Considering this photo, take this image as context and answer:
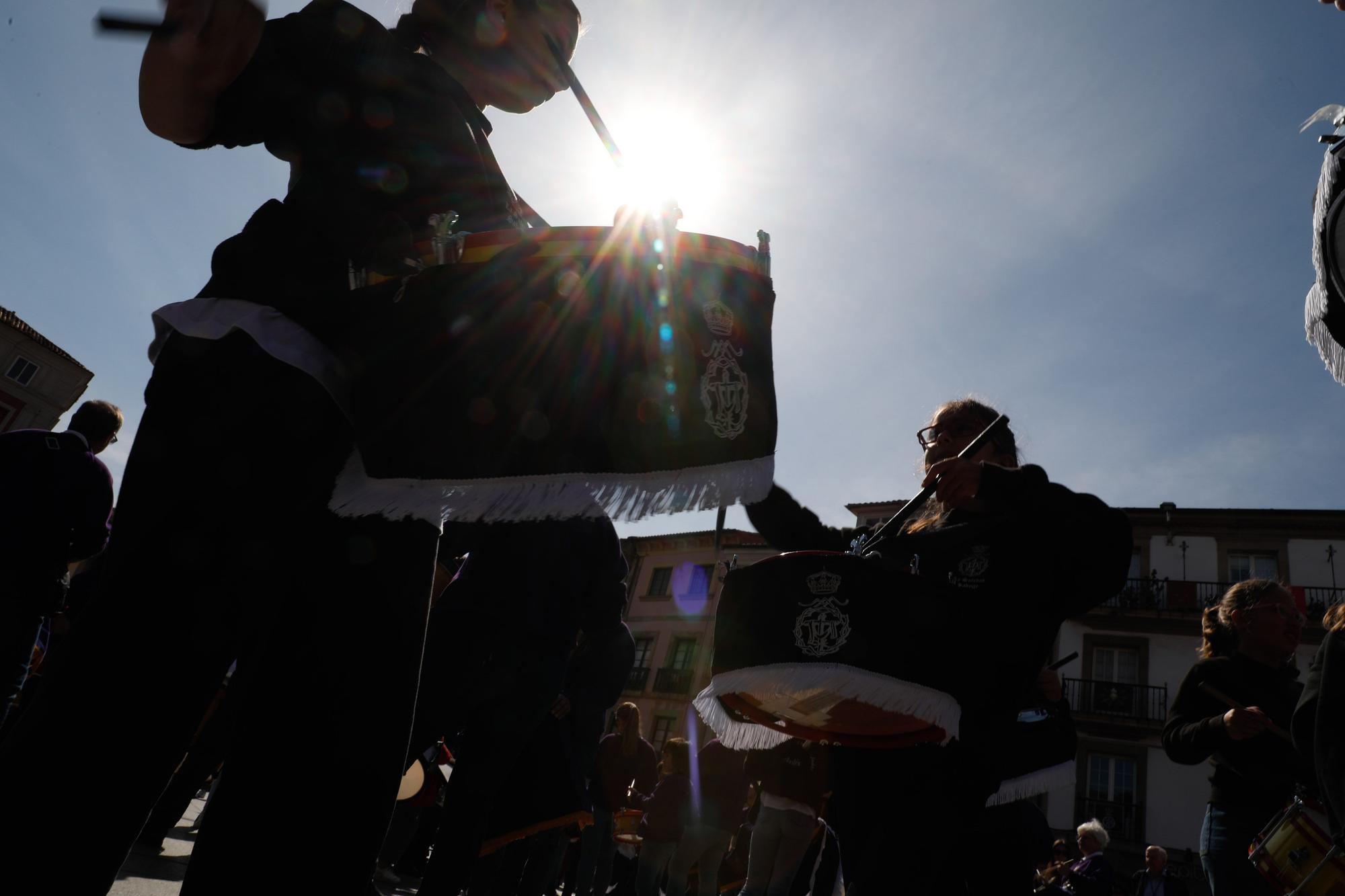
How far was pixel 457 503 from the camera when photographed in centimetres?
99

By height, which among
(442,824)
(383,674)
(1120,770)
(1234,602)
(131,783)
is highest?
(1120,770)

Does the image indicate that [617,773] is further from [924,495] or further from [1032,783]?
[924,495]

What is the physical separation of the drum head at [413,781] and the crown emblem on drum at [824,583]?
104 inches

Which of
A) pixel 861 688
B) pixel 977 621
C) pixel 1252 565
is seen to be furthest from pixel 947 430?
pixel 1252 565

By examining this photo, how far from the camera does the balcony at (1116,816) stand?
22.0 metres

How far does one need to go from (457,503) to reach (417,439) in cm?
9

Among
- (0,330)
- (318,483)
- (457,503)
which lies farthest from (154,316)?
(0,330)

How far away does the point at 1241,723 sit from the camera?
3322mm

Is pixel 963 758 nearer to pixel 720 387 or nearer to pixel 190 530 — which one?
pixel 720 387

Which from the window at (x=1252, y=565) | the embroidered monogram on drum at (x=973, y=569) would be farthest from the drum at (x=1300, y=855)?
the window at (x=1252, y=565)

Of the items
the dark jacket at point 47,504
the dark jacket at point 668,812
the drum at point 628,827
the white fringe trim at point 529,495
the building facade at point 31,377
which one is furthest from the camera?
the building facade at point 31,377

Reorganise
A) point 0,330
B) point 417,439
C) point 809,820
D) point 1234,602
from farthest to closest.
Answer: point 0,330, point 809,820, point 1234,602, point 417,439

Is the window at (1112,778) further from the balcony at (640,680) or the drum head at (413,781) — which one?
the drum head at (413,781)

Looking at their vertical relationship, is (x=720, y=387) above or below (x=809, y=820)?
above
